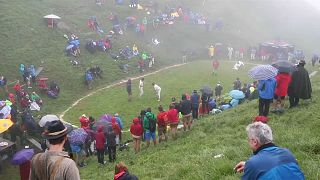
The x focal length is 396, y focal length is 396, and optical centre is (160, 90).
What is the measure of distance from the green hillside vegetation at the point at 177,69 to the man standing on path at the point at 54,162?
6.19 metres

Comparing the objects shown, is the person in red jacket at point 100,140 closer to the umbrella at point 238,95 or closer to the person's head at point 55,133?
the umbrella at point 238,95

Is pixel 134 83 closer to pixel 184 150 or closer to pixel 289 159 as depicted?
pixel 184 150

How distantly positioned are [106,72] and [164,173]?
94.8ft

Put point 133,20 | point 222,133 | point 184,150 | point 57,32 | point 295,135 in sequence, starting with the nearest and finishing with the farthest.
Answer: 1. point 295,135
2. point 184,150
3. point 222,133
4. point 57,32
5. point 133,20

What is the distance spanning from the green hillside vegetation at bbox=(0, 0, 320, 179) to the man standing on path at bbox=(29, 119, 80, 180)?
20.3ft

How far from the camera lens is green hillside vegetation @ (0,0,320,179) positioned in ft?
45.6

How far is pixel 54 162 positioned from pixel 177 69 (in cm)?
4136

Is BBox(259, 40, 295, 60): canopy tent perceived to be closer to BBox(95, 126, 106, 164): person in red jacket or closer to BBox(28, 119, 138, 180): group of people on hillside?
BBox(95, 126, 106, 164): person in red jacket

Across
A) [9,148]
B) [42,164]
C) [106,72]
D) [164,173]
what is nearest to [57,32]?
[106,72]

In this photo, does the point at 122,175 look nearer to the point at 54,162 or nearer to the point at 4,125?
the point at 54,162

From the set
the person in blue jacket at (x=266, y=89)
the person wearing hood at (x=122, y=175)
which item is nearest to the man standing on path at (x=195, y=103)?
the person in blue jacket at (x=266, y=89)

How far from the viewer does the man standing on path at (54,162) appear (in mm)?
5602

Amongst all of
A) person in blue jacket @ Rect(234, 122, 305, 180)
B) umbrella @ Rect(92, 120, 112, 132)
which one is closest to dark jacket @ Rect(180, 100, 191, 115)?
umbrella @ Rect(92, 120, 112, 132)

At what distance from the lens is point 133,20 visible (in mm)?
53938
